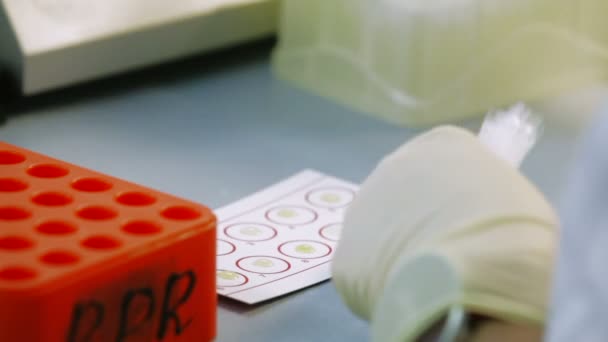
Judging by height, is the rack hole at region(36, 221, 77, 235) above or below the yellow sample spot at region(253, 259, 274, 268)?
above

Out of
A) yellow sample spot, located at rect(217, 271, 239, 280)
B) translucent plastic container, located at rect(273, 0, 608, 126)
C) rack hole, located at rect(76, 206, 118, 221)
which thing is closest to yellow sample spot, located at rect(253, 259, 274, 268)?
yellow sample spot, located at rect(217, 271, 239, 280)

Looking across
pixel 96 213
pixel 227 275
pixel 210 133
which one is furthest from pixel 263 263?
pixel 210 133

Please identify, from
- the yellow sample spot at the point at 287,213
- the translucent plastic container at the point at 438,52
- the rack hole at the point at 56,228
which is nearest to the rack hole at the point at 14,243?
the rack hole at the point at 56,228

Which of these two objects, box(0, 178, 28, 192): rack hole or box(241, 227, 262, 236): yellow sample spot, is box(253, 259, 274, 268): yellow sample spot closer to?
box(241, 227, 262, 236): yellow sample spot

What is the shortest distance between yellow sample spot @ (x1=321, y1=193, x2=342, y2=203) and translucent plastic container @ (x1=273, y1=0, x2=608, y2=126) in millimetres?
183

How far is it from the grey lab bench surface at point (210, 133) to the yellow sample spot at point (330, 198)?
2.0 inches

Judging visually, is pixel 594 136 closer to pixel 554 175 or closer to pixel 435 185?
pixel 435 185

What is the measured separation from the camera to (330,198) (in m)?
0.76

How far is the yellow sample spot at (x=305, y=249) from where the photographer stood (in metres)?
0.68

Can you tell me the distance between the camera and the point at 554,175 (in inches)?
32.6

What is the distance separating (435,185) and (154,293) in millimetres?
147

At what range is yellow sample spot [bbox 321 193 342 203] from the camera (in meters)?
0.76

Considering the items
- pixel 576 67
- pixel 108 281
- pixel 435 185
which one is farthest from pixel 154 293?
pixel 576 67

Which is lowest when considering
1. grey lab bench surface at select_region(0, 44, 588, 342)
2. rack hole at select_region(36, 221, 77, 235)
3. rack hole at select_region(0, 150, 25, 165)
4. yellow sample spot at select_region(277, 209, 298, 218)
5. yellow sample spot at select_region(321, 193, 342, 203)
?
rack hole at select_region(36, 221, 77, 235)
